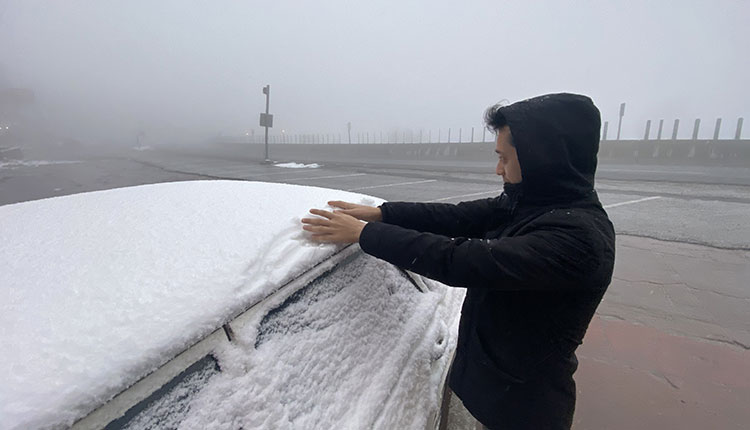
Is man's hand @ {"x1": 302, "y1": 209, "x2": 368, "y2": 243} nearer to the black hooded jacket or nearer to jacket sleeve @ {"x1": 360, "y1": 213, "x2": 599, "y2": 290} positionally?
the black hooded jacket

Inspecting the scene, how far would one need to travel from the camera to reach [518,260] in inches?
44.9

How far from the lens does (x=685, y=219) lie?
6984 millimetres

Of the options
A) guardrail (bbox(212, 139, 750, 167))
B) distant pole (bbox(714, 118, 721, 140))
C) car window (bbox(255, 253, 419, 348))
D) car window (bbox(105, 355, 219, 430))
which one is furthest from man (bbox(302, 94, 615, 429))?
distant pole (bbox(714, 118, 721, 140))

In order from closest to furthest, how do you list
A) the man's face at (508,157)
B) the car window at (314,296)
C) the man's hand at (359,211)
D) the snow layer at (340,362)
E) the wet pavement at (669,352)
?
1. the snow layer at (340,362)
2. the car window at (314,296)
3. the man's face at (508,157)
4. the man's hand at (359,211)
5. the wet pavement at (669,352)

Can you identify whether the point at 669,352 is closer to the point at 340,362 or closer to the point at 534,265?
the point at 534,265

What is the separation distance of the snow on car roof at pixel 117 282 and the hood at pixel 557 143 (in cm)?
74

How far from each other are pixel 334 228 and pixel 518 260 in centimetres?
64

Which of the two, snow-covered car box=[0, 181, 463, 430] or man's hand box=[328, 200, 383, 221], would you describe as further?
man's hand box=[328, 200, 383, 221]

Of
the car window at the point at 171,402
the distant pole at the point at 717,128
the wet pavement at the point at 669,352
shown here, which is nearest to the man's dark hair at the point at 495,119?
the car window at the point at 171,402

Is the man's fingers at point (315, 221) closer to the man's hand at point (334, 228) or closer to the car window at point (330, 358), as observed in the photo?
the man's hand at point (334, 228)

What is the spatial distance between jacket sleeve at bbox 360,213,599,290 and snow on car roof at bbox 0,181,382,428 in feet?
1.35

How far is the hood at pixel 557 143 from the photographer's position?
1.23 meters

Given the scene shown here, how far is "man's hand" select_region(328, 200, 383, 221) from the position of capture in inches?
67.9

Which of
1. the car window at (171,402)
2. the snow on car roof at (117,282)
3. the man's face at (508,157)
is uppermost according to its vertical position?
the man's face at (508,157)
